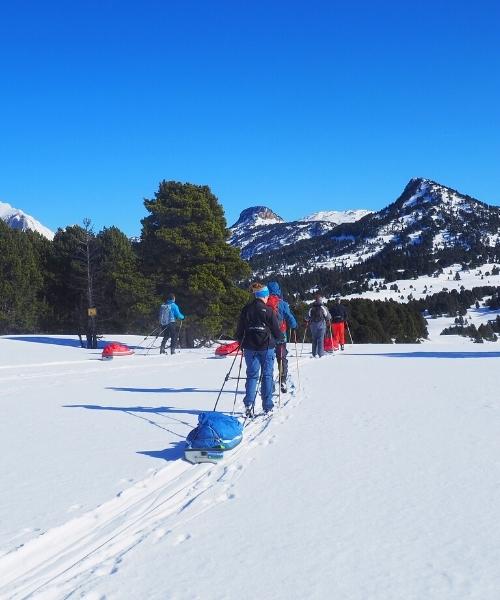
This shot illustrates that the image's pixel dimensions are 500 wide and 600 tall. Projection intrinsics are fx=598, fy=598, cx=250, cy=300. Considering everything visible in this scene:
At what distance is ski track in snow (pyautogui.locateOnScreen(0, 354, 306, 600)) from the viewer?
3740 millimetres

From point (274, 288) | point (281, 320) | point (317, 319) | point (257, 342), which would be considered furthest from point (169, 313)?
point (257, 342)

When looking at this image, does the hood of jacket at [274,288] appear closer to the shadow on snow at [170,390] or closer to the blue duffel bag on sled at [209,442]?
the shadow on snow at [170,390]

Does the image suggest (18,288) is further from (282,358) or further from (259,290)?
(259,290)

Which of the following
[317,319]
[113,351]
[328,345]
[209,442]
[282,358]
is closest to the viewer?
[209,442]

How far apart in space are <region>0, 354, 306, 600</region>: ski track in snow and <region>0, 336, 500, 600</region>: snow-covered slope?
1 centimetres

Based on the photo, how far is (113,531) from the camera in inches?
177

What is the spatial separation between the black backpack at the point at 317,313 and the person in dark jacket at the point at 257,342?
9278 millimetres

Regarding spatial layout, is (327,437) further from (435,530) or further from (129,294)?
(129,294)

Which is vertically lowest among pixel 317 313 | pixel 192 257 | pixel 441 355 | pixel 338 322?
pixel 441 355

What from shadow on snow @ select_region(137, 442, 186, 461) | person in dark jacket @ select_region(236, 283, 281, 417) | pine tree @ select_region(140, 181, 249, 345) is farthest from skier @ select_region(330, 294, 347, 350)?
shadow on snow @ select_region(137, 442, 186, 461)

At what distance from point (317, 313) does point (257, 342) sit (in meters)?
9.56

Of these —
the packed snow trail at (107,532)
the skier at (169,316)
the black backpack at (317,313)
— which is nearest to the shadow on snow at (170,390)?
the packed snow trail at (107,532)

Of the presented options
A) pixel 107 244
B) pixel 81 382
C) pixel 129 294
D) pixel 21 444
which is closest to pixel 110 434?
pixel 21 444

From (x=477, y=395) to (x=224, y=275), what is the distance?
16.6 m
